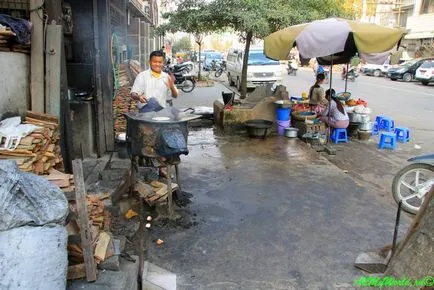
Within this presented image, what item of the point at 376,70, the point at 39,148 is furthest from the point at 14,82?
the point at 376,70

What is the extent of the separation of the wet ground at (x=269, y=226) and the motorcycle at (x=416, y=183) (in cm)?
23

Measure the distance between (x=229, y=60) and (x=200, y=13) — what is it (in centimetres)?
1326

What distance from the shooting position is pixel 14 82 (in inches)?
157

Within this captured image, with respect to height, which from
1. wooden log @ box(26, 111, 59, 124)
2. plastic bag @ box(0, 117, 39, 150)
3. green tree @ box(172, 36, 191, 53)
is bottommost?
plastic bag @ box(0, 117, 39, 150)

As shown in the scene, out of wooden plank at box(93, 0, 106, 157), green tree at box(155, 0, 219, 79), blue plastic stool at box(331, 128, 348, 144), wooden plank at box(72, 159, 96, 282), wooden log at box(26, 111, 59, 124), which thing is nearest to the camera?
wooden plank at box(72, 159, 96, 282)

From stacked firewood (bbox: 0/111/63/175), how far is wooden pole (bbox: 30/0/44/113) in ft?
0.82

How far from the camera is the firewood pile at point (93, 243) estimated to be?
2902 millimetres

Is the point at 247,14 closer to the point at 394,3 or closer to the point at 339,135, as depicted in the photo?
the point at 339,135

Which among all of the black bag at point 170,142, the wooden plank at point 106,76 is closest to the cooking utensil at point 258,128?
the wooden plank at point 106,76

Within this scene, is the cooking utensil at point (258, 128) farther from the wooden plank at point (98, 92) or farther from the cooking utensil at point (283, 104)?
the wooden plank at point (98, 92)

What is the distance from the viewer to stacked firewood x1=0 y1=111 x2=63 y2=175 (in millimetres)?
3408

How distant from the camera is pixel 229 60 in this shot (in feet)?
75.7

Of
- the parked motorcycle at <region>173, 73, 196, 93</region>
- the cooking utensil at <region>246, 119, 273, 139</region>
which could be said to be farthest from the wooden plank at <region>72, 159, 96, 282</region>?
the parked motorcycle at <region>173, 73, 196, 93</region>

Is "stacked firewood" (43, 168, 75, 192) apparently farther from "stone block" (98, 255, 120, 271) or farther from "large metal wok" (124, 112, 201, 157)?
"large metal wok" (124, 112, 201, 157)
